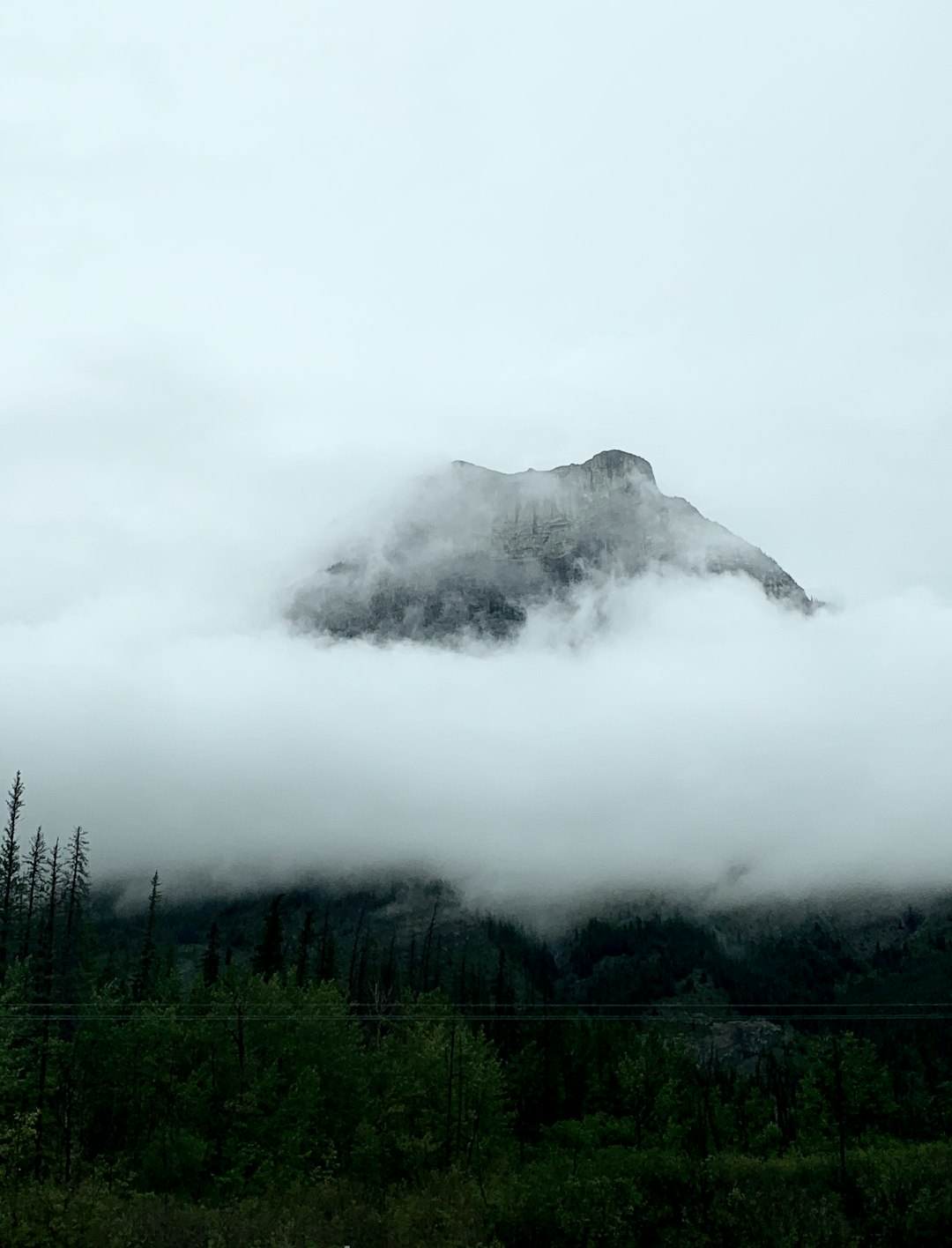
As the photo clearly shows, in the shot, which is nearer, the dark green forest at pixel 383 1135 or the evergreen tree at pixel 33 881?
the dark green forest at pixel 383 1135

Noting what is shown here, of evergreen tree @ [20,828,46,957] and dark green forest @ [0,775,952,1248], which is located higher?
evergreen tree @ [20,828,46,957]

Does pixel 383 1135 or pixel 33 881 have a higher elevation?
pixel 33 881

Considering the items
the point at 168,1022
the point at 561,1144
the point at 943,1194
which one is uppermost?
the point at 168,1022

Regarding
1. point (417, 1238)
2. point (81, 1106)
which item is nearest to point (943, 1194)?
point (417, 1238)

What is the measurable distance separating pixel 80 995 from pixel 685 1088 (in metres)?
58.8

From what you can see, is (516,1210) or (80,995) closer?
(516,1210)

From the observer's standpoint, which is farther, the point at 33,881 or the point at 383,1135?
the point at 33,881

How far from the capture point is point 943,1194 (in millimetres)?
56375

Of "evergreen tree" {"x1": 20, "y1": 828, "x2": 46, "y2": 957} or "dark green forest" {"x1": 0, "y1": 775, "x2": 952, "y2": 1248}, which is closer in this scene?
"dark green forest" {"x1": 0, "y1": 775, "x2": 952, "y2": 1248}

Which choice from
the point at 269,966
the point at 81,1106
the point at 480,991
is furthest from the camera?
the point at 480,991

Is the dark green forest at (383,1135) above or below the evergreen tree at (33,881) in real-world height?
below

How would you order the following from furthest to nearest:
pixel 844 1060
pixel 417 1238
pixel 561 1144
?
pixel 844 1060 → pixel 561 1144 → pixel 417 1238

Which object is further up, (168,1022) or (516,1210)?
(168,1022)

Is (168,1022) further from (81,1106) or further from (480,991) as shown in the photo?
(480,991)
